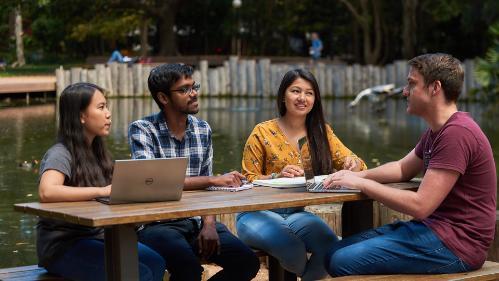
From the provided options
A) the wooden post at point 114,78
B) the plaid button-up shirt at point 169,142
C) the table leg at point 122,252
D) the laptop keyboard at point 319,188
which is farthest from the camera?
the wooden post at point 114,78

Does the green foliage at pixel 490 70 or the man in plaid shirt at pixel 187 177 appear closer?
the man in plaid shirt at pixel 187 177

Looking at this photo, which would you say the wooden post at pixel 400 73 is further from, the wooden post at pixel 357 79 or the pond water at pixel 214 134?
the wooden post at pixel 357 79

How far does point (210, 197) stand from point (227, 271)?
2.31ft

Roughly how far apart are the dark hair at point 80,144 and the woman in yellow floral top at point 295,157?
36.3 inches

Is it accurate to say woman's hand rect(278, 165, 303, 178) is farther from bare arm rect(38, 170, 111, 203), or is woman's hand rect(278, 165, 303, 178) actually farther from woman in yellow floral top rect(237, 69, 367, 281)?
bare arm rect(38, 170, 111, 203)

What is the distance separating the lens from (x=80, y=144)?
5672mm

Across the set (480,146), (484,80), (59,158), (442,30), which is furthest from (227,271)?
(442,30)

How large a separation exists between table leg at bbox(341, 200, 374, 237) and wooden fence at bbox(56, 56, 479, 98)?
2608 centimetres

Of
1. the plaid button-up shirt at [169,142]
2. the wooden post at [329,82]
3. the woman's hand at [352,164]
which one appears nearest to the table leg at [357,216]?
the woman's hand at [352,164]

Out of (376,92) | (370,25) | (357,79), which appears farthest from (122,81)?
(370,25)

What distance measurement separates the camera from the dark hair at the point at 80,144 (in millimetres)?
5625

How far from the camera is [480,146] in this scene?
17.6 ft

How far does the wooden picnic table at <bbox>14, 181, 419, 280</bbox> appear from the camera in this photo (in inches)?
192

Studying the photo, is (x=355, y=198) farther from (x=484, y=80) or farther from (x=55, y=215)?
(x=484, y=80)
